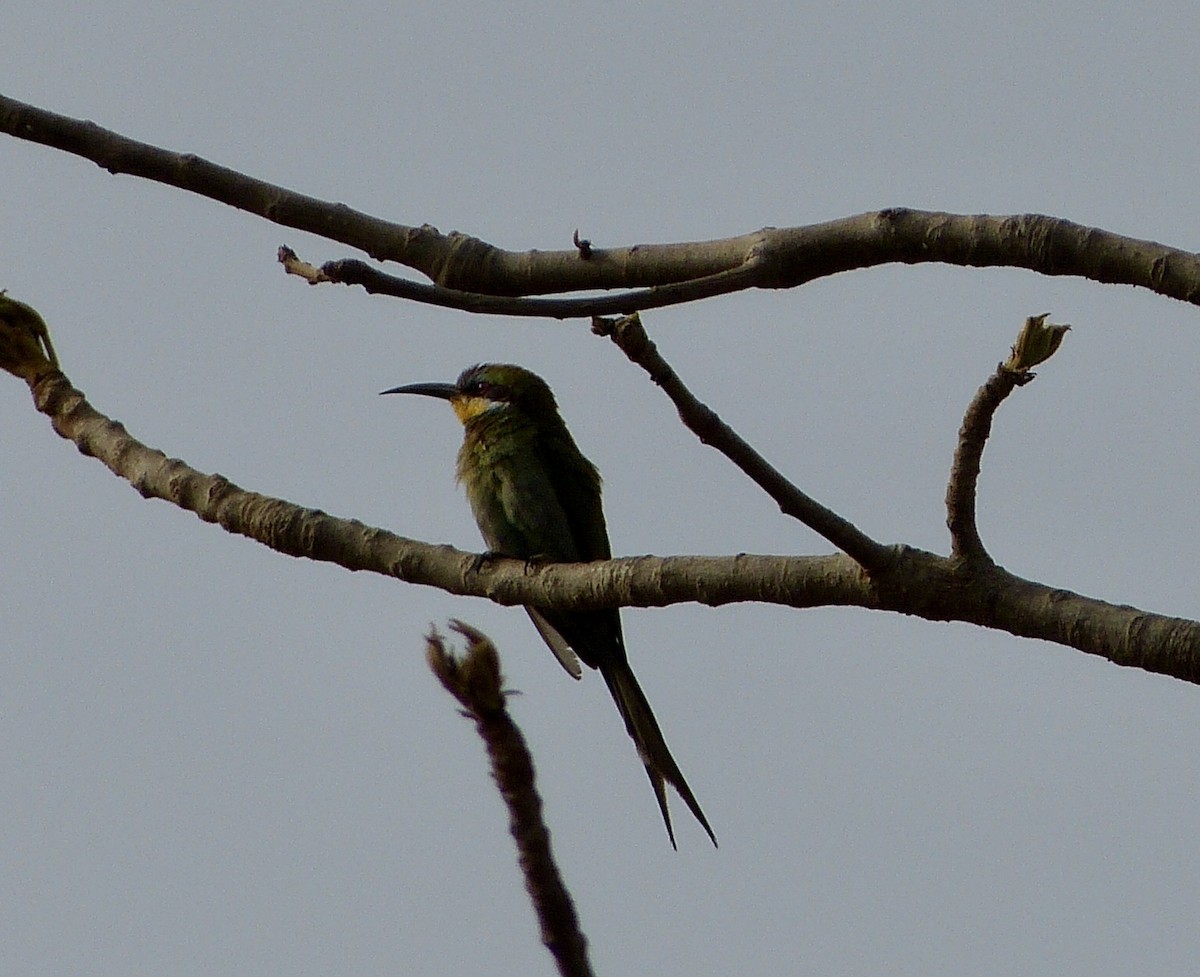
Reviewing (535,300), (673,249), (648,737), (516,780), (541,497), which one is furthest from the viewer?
(541,497)

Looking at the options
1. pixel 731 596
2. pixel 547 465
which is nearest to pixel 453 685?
pixel 731 596

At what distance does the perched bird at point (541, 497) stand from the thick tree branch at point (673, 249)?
250 cm

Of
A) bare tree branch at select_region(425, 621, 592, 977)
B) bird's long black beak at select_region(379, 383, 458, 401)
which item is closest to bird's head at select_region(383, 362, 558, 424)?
bird's long black beak at select_region(379, 383, 458, 401)

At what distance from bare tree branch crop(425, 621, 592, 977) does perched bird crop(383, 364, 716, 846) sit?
3532 mm

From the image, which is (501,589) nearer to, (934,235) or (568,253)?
(568,253)

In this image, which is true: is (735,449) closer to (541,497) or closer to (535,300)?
(535,300)

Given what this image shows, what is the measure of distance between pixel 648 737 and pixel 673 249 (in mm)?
2514

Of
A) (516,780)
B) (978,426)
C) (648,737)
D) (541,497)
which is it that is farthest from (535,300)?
(541,497)

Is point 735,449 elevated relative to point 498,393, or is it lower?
lower

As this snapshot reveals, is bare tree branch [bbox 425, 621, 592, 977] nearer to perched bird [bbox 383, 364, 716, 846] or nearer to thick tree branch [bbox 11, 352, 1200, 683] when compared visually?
thick tree branch [bbox 11, 352, 1200, 683]

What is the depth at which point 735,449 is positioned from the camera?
8.46ft

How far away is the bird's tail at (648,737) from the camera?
4305 mm

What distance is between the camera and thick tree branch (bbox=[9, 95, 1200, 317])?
2.47 m

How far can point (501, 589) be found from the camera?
11.0 ft
